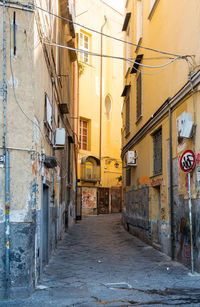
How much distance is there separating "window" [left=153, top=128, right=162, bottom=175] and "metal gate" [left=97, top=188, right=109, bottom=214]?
15.0 m

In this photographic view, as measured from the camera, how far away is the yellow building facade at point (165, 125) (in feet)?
23.7

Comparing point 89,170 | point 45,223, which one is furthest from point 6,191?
point 89,170

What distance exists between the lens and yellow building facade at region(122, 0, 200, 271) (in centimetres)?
721

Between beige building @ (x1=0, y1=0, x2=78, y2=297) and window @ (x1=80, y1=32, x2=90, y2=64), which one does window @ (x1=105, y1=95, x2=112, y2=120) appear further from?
beige building @ (x1=0, y1=0, x2=78, y2=297)

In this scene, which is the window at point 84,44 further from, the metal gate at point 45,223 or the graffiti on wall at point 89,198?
the metal gate at point 45,223

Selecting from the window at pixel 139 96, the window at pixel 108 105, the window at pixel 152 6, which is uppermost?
the window at pixel 108 105

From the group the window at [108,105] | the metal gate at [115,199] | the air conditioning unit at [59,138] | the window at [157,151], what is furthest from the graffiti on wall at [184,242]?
the window at [108,105]

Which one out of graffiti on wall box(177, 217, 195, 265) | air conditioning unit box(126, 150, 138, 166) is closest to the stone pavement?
graffiti on wall box(177, 217, 195, 265)

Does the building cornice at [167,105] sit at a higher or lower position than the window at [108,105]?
lower

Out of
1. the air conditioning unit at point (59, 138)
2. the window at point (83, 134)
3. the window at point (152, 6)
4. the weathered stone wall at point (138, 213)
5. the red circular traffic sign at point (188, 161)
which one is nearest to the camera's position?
the red circular traffic sign at point (188, 161)

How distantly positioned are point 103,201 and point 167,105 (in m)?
17.4

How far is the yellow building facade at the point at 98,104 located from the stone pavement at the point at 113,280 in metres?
14.7

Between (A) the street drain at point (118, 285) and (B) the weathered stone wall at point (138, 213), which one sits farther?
(B) the weathered stone wall at point (138, 213)

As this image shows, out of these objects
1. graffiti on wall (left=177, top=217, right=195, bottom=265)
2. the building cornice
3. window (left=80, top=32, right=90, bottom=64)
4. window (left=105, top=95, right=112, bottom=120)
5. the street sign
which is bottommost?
graffiti on wall (left=177, top=217, right=195, bottom=265)
